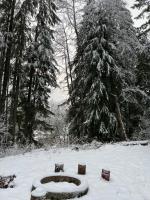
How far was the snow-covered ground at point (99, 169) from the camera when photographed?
6141 millimetres

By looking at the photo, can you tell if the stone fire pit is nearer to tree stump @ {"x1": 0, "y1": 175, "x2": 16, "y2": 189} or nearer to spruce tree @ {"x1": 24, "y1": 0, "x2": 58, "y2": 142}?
tree stump @ {"x1": 0, "y1": 175, "x2": 16, "y2": 189}

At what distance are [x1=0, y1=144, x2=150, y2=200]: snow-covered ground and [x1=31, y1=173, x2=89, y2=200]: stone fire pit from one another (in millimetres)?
211

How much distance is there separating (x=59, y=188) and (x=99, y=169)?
257 centimetres

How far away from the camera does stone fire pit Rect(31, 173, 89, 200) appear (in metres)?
5.45

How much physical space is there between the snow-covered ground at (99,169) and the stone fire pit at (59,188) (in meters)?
0.21

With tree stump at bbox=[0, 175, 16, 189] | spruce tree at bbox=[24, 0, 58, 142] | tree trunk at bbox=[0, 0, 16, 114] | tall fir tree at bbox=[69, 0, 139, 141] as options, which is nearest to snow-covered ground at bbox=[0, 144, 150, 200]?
tree stump at bbox=[0, 175, 16, 189]

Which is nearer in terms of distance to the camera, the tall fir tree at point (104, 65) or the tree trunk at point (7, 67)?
the tree trunk at point (7, 67)

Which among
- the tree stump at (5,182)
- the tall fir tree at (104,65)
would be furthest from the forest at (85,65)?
the tree stump at (5,182)

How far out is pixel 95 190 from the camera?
250 inches

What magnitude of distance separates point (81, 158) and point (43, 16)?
12.2 meters

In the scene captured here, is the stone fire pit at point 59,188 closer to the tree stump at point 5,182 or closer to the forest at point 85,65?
the tree stump at point 5,182

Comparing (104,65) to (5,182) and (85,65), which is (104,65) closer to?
(85,65)

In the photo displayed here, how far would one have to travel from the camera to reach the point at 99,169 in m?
8.40

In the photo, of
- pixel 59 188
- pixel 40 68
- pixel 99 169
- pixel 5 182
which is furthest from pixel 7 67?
pixel 59 188
